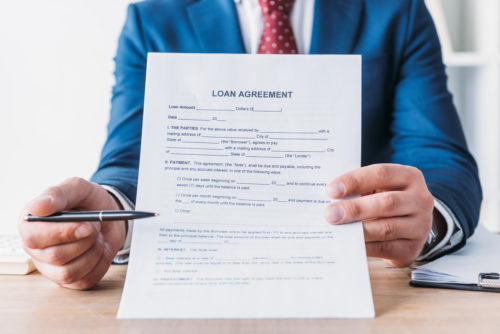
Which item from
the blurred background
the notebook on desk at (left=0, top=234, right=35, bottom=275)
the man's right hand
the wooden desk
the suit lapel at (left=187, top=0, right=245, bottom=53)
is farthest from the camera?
the blurred background

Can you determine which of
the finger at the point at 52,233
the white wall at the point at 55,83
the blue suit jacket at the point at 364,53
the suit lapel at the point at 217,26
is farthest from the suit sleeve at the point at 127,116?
the white wall at the point at 55,83

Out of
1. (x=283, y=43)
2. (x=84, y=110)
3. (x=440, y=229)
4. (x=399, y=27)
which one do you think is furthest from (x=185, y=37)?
(x=84, y=110)

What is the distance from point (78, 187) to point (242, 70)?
0.27 metres

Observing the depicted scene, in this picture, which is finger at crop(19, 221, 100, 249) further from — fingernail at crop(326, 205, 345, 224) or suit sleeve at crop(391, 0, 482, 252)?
suit sleeve at crop(391, 0, 482, 252)

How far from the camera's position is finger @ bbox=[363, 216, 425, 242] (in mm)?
672

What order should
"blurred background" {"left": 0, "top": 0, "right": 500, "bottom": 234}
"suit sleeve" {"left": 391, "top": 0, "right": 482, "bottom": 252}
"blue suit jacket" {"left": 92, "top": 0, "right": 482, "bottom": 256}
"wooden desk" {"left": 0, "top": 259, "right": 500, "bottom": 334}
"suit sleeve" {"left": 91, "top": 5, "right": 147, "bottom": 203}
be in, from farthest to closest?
"blurred background" {"left": 0, "top": 0, "right": 500, "bottom": 234}, "blue suit jacket" {"left": 92, "top": 0, "right": 482, "bottom": 256}, "suit sleeve" {"left": 91, "top": 5, "right": 147, "bottom": 203}, "suit sleeve" {"left": 391, "top": 0, "right": 482, "bottom": 252}, "wooden desk" {"left": 0, "top": 259, "right": 500, "bottom": 334}

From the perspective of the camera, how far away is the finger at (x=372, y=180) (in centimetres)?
60

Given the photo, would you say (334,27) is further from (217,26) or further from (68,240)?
(68,240)

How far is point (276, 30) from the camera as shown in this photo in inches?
47.9

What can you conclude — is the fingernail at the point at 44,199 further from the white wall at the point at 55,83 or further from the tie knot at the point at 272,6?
the white wall at the point at 55,83

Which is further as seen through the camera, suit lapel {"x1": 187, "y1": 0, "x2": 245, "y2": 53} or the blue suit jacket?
suit lapel {"x1": 187, "y1": 0, "x2": 245, "y2": 53}

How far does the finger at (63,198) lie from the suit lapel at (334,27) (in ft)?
2.38

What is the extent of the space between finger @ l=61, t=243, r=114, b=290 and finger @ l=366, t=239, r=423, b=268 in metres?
0.37

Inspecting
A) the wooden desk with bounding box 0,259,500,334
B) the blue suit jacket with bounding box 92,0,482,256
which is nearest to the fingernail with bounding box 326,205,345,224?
the wooden desk with bounding box 0,259,500,334
